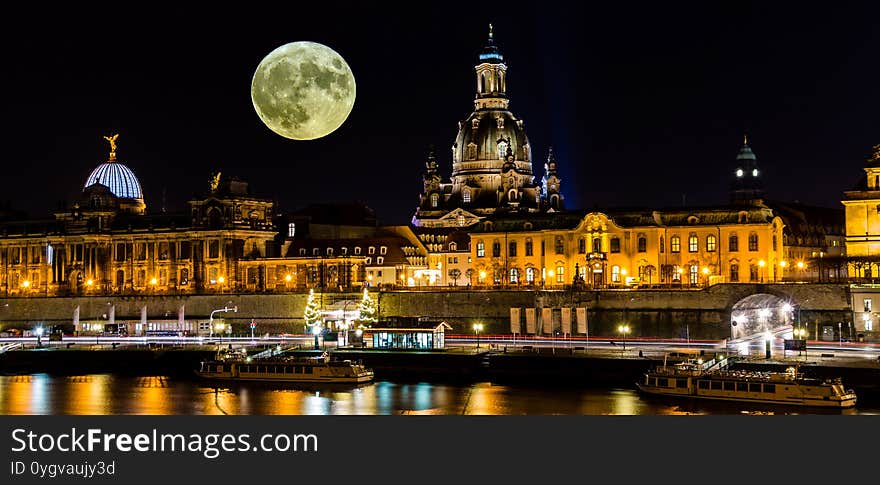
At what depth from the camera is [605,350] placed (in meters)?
94.0

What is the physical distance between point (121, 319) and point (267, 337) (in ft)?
79.7

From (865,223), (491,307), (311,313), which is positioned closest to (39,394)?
(311,313)

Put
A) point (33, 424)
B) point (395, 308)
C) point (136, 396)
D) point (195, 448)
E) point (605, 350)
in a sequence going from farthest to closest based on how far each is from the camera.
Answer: point (395, 308)
point (605, 350)
point (136, 396)
point (33, 424)
point (195, 448)

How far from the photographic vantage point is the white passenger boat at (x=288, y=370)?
89.9 meters

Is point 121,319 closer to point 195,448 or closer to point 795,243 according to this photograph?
point 795,243

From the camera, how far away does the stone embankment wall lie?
10306 cm

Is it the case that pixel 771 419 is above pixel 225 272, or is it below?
below

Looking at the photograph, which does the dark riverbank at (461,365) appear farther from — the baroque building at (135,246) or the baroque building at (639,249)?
the baroque building at (135,246)

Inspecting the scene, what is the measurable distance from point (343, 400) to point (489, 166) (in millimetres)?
95950

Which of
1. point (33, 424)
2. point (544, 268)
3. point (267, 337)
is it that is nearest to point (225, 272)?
point (267, 337)

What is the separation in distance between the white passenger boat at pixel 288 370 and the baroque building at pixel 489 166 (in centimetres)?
7745

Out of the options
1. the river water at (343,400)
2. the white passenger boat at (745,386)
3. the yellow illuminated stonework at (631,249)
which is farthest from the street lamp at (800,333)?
the river water at (343,400)

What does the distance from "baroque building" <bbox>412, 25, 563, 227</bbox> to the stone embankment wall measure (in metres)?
46.6

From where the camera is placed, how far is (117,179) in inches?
6427
